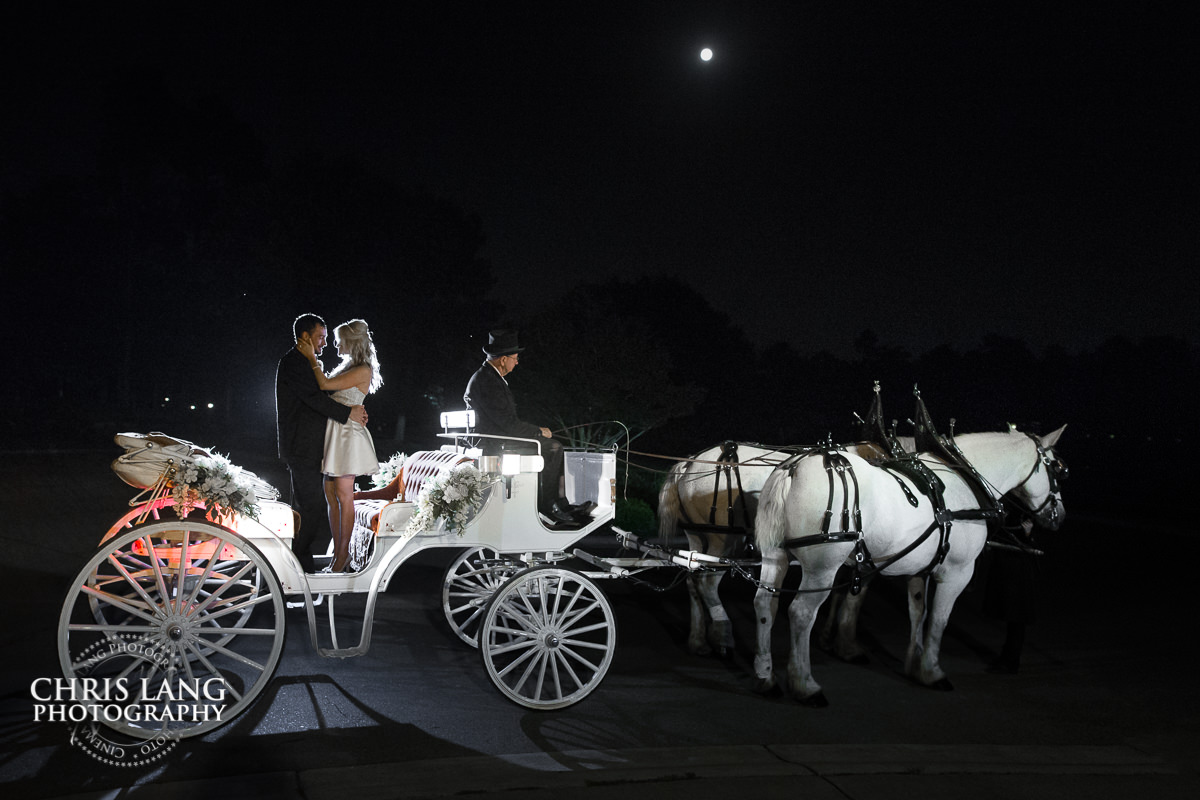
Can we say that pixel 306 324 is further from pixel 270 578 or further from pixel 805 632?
pixel 805 632

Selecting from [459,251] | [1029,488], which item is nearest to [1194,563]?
[1029,488]

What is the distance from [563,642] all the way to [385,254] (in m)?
32.2

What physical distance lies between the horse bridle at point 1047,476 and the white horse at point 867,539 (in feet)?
0.04

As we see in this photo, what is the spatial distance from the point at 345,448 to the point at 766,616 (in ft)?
10.0

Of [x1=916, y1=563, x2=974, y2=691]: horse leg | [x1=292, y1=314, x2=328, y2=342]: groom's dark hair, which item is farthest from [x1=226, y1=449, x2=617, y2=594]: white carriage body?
[x1=916, y1=563, x2=974, y2=691]: horse leg

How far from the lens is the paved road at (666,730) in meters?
4.30

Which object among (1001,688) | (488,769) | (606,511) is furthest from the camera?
(1001,688)

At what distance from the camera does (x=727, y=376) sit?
53.4 metres

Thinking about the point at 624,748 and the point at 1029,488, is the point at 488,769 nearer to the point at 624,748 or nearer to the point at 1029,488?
the point at 624,748

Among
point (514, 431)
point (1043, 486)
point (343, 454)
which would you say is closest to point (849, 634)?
point (1043, 486)

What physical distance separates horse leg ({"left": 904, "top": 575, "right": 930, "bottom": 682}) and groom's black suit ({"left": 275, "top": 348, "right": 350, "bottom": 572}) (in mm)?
4407

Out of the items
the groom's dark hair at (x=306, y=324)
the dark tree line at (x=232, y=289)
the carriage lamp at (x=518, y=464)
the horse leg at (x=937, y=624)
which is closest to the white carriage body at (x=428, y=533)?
the carriage lamp at (x=518, y=464)

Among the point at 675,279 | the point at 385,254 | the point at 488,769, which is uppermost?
the point at 675,279

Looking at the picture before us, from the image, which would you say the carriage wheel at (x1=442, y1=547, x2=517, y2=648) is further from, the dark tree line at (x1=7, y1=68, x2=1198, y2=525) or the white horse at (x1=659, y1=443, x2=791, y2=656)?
the dark tree line at (x1=7, y1=68, x2=1198, y2=525)
